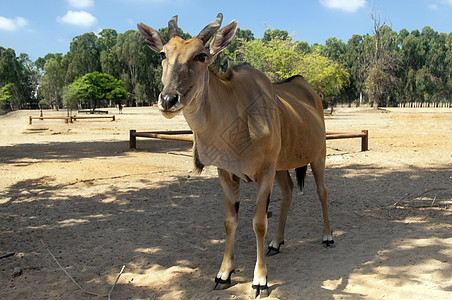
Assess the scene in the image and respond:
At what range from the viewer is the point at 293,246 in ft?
16.7

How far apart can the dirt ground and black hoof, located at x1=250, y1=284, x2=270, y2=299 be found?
0.11 m

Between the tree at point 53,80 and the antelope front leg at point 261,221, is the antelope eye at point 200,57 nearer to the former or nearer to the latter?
the antelope front leg at point 261,221

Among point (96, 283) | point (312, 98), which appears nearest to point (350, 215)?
point (312, 98)

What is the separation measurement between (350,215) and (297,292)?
9.68 feet

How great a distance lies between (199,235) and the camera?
18.1 ft

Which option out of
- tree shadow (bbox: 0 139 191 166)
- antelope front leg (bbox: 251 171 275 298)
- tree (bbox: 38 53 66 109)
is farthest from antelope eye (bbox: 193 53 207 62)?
tree (bbox: 38 53 66 109)

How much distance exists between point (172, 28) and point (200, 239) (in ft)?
9.67

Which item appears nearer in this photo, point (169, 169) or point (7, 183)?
point (7, 183)

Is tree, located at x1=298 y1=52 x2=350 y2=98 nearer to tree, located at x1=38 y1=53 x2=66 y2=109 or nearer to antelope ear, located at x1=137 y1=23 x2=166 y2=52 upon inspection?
antelope ear, located at x1=137 y1=23 x2=166 y2=52

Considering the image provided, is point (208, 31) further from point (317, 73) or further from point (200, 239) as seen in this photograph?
point (317, 73)

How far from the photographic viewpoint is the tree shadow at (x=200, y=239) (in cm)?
397

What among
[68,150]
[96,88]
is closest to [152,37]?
[68,150]

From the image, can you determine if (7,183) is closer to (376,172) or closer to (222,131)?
(222,131)

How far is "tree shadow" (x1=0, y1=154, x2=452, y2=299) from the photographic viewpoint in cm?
397
